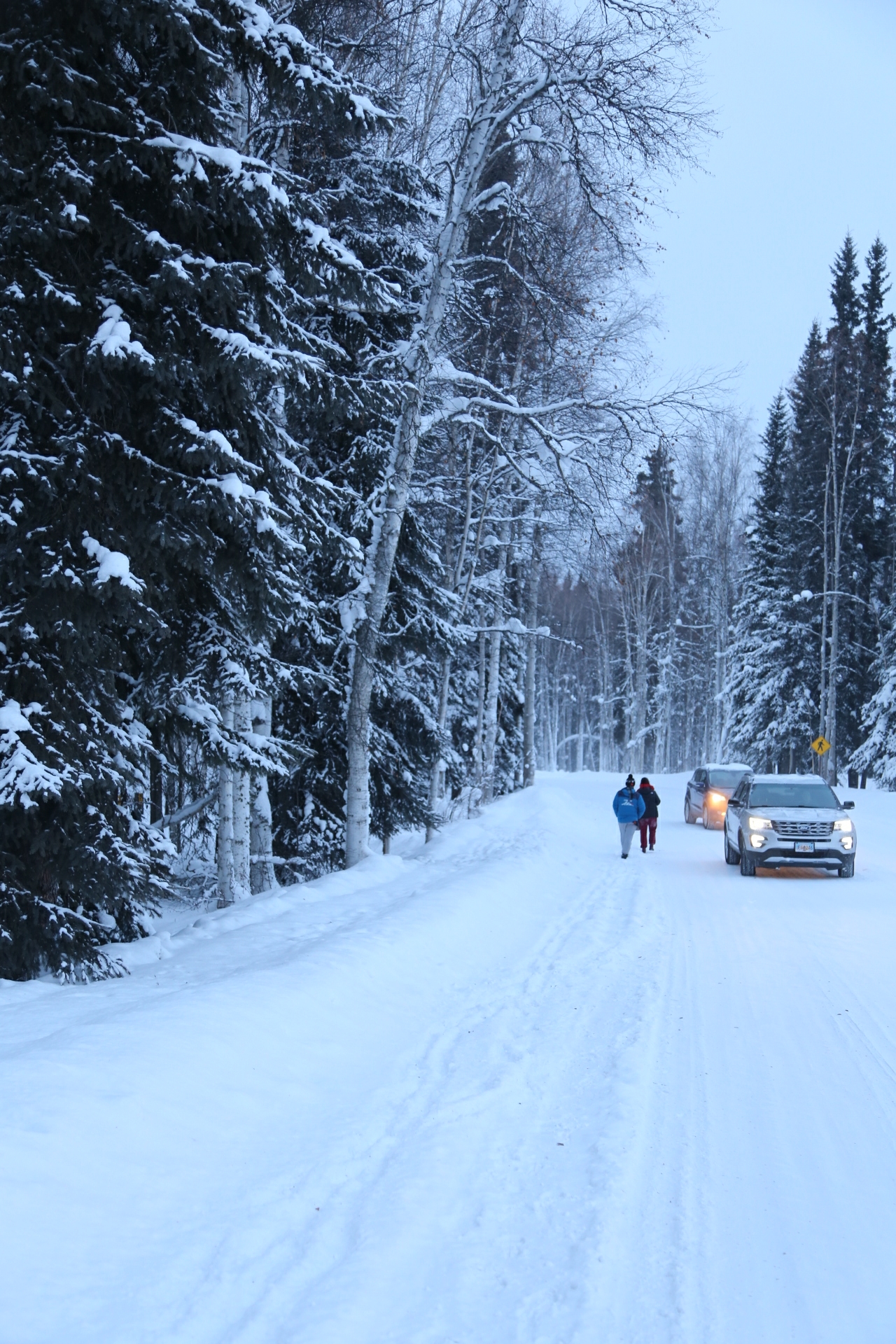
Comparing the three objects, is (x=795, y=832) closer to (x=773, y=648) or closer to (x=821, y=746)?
(x=821, y=746)

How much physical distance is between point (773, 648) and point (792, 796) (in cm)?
3032

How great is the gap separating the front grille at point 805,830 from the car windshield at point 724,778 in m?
11.7

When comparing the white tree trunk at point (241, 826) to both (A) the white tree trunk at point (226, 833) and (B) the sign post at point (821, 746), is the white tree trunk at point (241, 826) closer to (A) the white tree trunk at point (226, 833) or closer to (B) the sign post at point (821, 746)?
(A) the white tree trunk at point (226, 833)

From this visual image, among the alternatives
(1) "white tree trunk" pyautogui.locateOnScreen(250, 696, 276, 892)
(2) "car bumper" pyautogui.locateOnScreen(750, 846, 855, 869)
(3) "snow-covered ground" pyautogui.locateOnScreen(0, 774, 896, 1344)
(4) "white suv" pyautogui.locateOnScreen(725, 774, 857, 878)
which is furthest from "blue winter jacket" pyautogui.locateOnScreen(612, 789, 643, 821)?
(3) "snow-covered ground" pyautogui.locateOnScreen(0, 774, 896, 1344)

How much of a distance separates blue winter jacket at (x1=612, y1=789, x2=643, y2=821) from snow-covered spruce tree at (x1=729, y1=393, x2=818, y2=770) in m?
27.5

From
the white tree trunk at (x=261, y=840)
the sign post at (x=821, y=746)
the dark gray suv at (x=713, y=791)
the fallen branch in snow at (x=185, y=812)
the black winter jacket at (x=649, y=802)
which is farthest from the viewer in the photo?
the sign post at (x=821, y=746)

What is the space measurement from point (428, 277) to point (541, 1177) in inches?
435

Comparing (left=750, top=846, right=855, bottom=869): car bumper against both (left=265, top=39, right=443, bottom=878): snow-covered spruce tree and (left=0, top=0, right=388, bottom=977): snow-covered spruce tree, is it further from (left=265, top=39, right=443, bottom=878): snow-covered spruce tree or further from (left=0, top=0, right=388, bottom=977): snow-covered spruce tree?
(left=0, top=0, right=388, bottom=977): snow-covered spruce tree

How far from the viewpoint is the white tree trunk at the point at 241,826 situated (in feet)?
36.8

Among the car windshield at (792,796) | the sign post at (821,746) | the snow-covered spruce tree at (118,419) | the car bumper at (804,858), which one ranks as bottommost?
the car bumper at (804,858)

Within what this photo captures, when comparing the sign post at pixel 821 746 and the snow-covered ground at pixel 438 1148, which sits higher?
the sign post at pixel 821 746

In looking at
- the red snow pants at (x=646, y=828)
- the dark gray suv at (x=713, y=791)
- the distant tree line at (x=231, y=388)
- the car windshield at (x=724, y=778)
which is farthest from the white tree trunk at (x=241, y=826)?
the car windshield at (x=724, y=778)

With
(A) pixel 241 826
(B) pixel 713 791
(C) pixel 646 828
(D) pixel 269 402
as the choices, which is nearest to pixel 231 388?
(D) pixel 269 402

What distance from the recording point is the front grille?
15.7m
